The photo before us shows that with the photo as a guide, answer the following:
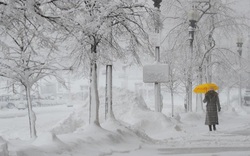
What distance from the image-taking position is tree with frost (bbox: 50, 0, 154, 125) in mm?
10337

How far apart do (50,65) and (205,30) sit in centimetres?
1575

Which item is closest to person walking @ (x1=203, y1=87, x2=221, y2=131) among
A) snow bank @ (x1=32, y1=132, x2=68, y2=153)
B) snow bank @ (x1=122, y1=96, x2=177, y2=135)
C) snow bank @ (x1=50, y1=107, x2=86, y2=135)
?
snow bank @ (x1=122, y1=96, x2=177, y2=135)

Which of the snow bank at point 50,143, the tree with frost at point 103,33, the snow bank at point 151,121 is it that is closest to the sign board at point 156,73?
the snow bank at point 151,121

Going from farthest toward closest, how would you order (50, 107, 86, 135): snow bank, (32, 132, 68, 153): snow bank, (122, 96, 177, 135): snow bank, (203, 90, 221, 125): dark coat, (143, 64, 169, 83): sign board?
(50, 107, 86, 135): snow bank → (143, 64, 169, 83): sign board → (122, 96, 177, 135): snow bank → (203, 90, 221, 125): dark coat → (32, 132, 68, 153): snow bank

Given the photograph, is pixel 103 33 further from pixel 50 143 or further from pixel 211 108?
pixel 211 108

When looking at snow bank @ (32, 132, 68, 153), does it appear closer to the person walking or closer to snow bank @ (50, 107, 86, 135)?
the person walking

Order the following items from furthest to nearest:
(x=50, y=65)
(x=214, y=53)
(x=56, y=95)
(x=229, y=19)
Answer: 1. (x=56, y=95)
2. (x=214, y=53)
3. (x=229, y=19)
4. (x=50, y=65)

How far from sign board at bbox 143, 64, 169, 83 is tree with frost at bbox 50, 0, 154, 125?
9.41 ft

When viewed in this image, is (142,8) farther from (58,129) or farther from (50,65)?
(58,129)

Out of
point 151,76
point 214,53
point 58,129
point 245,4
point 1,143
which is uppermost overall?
point 245,4

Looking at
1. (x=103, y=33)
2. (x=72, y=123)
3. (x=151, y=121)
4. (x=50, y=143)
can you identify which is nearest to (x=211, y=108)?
(x=151, y=121)

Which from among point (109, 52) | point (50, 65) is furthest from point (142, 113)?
point (109, 52)

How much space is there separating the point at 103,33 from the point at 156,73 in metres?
5.85

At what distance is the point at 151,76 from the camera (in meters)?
16.5
